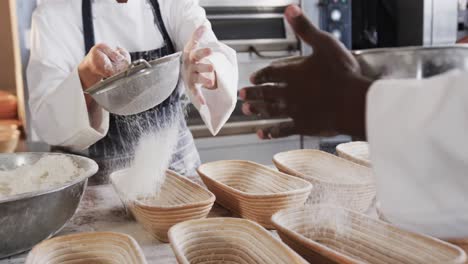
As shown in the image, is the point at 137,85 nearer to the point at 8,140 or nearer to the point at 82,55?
the point at 82,55

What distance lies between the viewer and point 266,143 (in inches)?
117

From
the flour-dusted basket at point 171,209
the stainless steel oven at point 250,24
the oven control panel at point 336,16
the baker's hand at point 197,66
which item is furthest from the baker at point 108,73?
the oven control panel at point 336,16

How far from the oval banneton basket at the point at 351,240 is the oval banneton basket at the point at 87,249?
0.29 metres

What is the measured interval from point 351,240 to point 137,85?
62cm

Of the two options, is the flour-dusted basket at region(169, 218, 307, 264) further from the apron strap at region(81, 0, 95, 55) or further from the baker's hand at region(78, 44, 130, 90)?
the apron strap at region(81, 0, 95, 55)

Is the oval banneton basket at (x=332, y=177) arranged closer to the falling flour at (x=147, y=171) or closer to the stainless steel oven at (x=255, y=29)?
the falling flour at (x=147, y=171)

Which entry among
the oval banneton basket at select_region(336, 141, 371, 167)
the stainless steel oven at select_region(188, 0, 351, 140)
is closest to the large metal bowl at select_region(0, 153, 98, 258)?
the oval banneton basket at select_region(336, 141, 371, 167)

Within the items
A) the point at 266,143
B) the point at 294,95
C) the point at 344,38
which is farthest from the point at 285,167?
the point at 344,38

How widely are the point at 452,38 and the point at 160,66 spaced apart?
2464 millimetres

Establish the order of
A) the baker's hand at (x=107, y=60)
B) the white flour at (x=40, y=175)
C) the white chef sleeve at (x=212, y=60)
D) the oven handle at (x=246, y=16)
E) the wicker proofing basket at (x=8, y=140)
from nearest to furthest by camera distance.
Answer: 1. the white flour at (x=40, y=175)
2. the baker's hand at (x=107, y=60)
3. the white chef sleeve at (x=212, y=60)
4. the wicker proofing basket at (x=8, y=140)
5. the oven handle at (x=246, y=16)

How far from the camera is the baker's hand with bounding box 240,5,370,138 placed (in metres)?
0.71

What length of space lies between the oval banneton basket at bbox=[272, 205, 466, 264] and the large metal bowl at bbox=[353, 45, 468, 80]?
0.97 ft

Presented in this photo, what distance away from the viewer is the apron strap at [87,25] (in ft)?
5.93

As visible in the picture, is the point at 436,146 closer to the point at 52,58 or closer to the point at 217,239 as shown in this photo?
the point at 217,239
